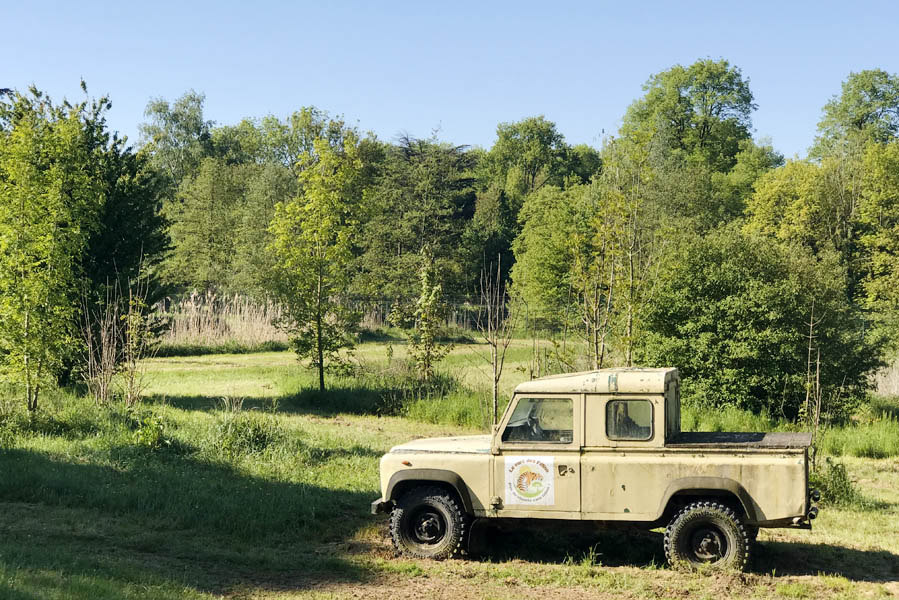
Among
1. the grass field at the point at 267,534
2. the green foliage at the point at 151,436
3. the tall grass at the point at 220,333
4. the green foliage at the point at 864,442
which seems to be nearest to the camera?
the grass field at the point at 267,534

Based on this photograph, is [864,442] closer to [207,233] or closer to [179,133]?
[207,233]

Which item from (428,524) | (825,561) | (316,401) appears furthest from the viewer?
(316,401)

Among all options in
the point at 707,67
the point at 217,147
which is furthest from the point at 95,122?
the point at 217,147

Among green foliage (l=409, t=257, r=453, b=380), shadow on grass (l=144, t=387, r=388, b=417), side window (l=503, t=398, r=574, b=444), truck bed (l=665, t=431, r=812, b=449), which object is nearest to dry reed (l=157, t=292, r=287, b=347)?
shadow on grass (l=144, t=387, r=388, b=417)

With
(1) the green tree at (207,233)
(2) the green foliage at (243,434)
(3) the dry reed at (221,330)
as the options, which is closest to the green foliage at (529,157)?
(1) the green tree at (207,233)

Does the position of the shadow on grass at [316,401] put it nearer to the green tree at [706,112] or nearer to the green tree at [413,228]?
the green tree at [413,228]

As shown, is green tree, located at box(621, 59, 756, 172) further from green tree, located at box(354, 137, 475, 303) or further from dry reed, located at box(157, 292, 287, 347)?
dry reed, located at box(157, 292, 287, 347)

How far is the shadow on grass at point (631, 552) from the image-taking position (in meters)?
8.79

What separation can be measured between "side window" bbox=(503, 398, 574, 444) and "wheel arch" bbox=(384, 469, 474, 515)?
0.71 m

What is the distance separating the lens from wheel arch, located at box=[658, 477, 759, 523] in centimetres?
809

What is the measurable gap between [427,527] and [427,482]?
497 millimetres

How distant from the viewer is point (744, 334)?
61.9 ft

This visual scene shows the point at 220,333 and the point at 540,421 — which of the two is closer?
the point at 540,421

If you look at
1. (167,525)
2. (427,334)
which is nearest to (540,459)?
(167,525)
